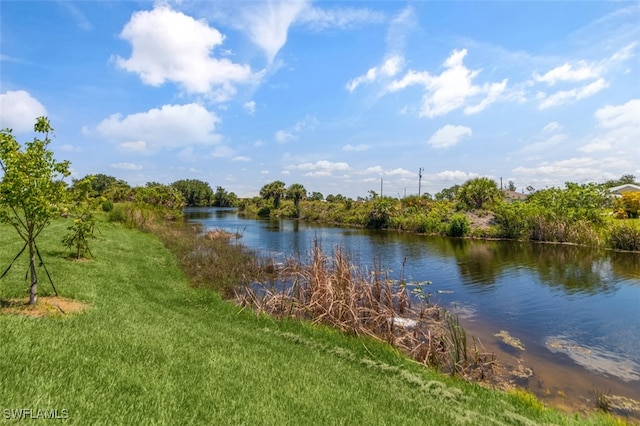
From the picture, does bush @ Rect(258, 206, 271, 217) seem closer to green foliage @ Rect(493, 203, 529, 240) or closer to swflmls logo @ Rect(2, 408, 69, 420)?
green foliage @ Rect(493, 203, 529, 240)

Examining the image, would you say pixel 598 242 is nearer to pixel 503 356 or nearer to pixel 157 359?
pixel 503 356

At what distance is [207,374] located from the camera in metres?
5.00

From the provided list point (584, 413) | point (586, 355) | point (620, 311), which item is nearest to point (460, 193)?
point (620, 311)

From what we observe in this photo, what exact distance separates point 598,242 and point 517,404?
31.0 metres

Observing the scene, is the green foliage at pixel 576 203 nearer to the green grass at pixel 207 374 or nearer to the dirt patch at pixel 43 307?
the green grass at pixel 207 374

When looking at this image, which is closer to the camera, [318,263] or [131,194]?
[318,263]

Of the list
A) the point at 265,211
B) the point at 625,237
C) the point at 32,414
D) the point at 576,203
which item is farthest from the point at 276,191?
the point at 32,414

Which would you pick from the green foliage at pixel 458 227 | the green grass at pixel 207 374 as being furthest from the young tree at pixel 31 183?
the green foliage at pixel 458 227

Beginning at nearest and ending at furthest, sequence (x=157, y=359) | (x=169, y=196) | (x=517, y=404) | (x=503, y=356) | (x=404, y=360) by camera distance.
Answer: (x=157, y=359)
(x=517, y=404)
(x=404, y=360)
(x=503, y=356)
(x=169, y=196)

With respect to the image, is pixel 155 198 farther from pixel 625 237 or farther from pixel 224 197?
pixel 224 197

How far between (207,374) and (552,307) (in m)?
15.1

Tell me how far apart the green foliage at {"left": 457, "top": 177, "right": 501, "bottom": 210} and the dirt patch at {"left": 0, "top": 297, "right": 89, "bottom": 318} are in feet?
168

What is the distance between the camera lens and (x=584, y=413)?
720cm

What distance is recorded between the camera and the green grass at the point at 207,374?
379cm
